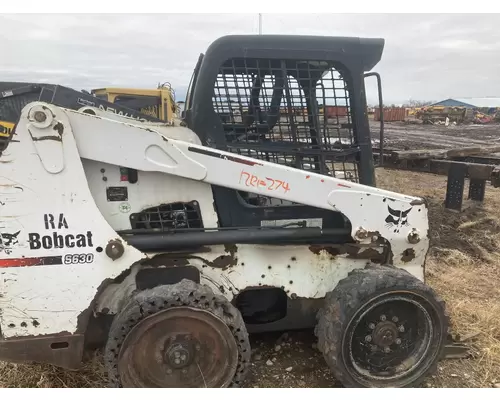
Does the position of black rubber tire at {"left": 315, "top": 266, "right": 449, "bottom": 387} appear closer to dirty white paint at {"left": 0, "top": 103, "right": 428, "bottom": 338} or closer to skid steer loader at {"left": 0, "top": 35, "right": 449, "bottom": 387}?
skid steer loader at {"left": 0, "top": 35, "right": 449, "bottom": 387}

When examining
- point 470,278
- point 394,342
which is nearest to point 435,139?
point 470,278

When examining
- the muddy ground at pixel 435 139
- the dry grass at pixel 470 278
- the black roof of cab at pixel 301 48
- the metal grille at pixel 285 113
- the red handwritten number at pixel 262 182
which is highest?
the black roof of cab at pixel 301 48

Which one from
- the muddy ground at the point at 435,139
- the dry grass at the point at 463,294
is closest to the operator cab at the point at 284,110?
the dry grass at the point at 463,294

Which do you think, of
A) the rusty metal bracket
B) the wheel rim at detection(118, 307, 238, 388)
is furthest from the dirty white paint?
the rusty metal bracket

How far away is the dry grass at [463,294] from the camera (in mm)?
3143

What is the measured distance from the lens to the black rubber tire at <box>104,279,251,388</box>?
8.48 ft

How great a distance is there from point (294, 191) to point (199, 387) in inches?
50.9

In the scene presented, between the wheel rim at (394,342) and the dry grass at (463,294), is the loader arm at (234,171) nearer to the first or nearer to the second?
the wheel rim at (394,342)

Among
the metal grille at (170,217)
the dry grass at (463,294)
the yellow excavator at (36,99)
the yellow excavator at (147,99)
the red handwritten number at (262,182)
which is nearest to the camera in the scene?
the red handwritten number at (262,182)

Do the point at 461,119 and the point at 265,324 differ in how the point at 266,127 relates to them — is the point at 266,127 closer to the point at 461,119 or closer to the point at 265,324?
the point at 265,324

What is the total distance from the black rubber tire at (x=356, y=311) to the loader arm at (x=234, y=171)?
268 millimetres

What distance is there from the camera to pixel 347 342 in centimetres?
288

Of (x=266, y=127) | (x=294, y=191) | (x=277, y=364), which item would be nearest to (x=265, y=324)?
(x=277, y=364)

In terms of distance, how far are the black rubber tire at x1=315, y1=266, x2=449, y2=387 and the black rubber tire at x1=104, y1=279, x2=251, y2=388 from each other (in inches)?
20.9
